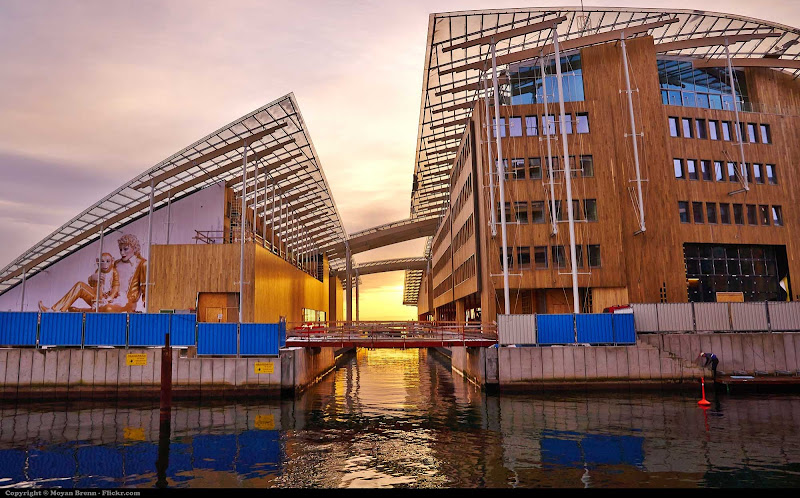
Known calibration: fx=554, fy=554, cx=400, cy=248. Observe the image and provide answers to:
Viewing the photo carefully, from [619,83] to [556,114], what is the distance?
5793mm

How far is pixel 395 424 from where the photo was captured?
2272cm

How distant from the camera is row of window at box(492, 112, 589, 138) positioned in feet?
144

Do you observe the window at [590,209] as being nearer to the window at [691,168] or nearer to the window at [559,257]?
the window at [559,257]

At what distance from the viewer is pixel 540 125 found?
44438mm

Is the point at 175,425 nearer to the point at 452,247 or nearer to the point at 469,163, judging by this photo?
the point at 469,163

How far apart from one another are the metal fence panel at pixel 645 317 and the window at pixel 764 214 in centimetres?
2059

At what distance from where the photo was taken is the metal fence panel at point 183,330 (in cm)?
3181

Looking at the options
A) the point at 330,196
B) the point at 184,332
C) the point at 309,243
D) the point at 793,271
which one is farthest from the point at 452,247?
the point at 184,332

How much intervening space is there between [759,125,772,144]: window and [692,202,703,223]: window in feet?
32.7

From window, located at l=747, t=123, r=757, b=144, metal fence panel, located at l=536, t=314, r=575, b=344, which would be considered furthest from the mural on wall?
window, located at l=747, t=123, r=757, b=144

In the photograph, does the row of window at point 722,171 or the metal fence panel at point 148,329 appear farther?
the row of window at point 722,171

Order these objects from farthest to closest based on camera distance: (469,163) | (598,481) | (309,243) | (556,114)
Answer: (309,243)
(469,163)
(556,114)
(598,481)

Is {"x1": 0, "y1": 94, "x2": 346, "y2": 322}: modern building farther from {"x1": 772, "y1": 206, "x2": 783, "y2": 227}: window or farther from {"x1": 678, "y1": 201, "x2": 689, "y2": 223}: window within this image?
{"x1": 772, "y1": 206, "x2": 783, "y2": 227}: window

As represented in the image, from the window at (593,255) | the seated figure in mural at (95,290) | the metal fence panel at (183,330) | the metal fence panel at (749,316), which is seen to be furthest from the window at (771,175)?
the seated figure in mural at (95,290)
